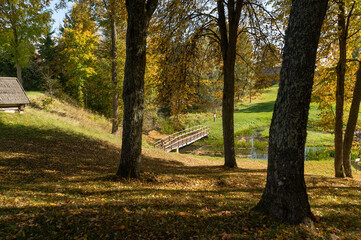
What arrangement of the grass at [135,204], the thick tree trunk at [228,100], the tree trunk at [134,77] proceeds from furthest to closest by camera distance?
the thick tree trunk at [228,100]
the tree trunk at [134,77]
the grass at [135,204]

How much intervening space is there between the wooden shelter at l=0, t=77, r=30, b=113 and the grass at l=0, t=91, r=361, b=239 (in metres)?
4.06

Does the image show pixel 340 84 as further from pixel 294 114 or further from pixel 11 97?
pixel 11 97

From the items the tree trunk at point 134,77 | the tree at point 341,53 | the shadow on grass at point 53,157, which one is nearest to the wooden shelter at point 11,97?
the shadow on grass at point 53,157

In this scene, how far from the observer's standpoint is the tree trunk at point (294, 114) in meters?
3.30

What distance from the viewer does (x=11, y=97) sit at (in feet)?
36.9

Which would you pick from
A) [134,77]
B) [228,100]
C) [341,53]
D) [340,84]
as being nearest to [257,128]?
[340,84]

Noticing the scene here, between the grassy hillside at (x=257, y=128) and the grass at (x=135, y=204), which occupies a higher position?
the grassy hillside at (x=257, y=128)

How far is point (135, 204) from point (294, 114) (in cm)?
333

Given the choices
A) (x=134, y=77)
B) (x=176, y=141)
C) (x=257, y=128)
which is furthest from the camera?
(x=257, y=128)

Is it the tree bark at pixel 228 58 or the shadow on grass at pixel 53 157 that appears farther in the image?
the tree bark at pixel 228 58

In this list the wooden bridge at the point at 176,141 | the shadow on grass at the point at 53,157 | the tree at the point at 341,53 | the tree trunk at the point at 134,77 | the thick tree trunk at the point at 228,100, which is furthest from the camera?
the wooden bridge at the point at 176,141

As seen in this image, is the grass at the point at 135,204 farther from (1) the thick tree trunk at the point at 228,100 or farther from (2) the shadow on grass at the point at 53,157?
(1) the thick tree trunk at the point at 228,100

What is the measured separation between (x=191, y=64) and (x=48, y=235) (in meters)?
8.46

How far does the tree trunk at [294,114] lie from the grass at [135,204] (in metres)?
0.37
